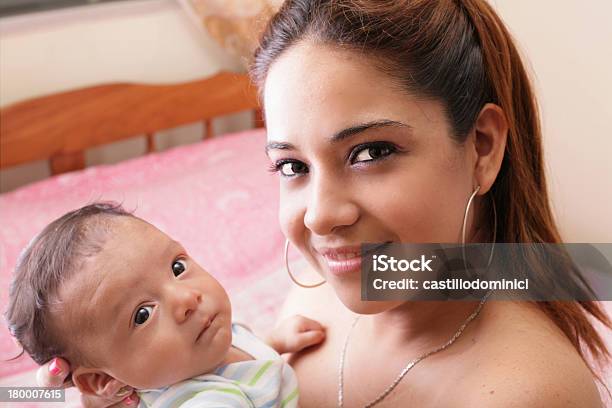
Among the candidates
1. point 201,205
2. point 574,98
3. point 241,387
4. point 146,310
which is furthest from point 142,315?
point 201,205

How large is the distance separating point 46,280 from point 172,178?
1.09 m

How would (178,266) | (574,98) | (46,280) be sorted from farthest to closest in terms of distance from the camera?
(574,98) < (178,266) < (46,280)

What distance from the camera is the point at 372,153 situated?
0.70 metres

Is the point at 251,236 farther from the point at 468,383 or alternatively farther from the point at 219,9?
the point at 468,383

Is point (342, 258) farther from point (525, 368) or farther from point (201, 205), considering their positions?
point (201, 205)

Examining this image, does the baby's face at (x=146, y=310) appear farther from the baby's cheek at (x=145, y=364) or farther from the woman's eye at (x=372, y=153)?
the woman's eye at (x=372, y=153)

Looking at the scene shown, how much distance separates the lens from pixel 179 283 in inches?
30.2

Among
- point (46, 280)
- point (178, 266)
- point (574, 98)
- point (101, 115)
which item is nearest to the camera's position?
point (46, 280)

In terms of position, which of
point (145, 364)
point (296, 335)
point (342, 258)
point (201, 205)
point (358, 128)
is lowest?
point (201, 205)

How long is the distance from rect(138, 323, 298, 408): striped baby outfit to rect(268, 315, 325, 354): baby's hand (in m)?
0.07

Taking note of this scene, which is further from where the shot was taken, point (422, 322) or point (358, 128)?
point (422, 322)

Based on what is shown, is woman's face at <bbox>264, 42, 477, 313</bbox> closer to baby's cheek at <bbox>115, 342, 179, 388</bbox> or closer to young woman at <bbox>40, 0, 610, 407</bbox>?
young woman at <bbox>40, 0, 610, 407</bbox>

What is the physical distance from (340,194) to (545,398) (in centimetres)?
25

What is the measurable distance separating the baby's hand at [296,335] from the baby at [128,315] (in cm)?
14
